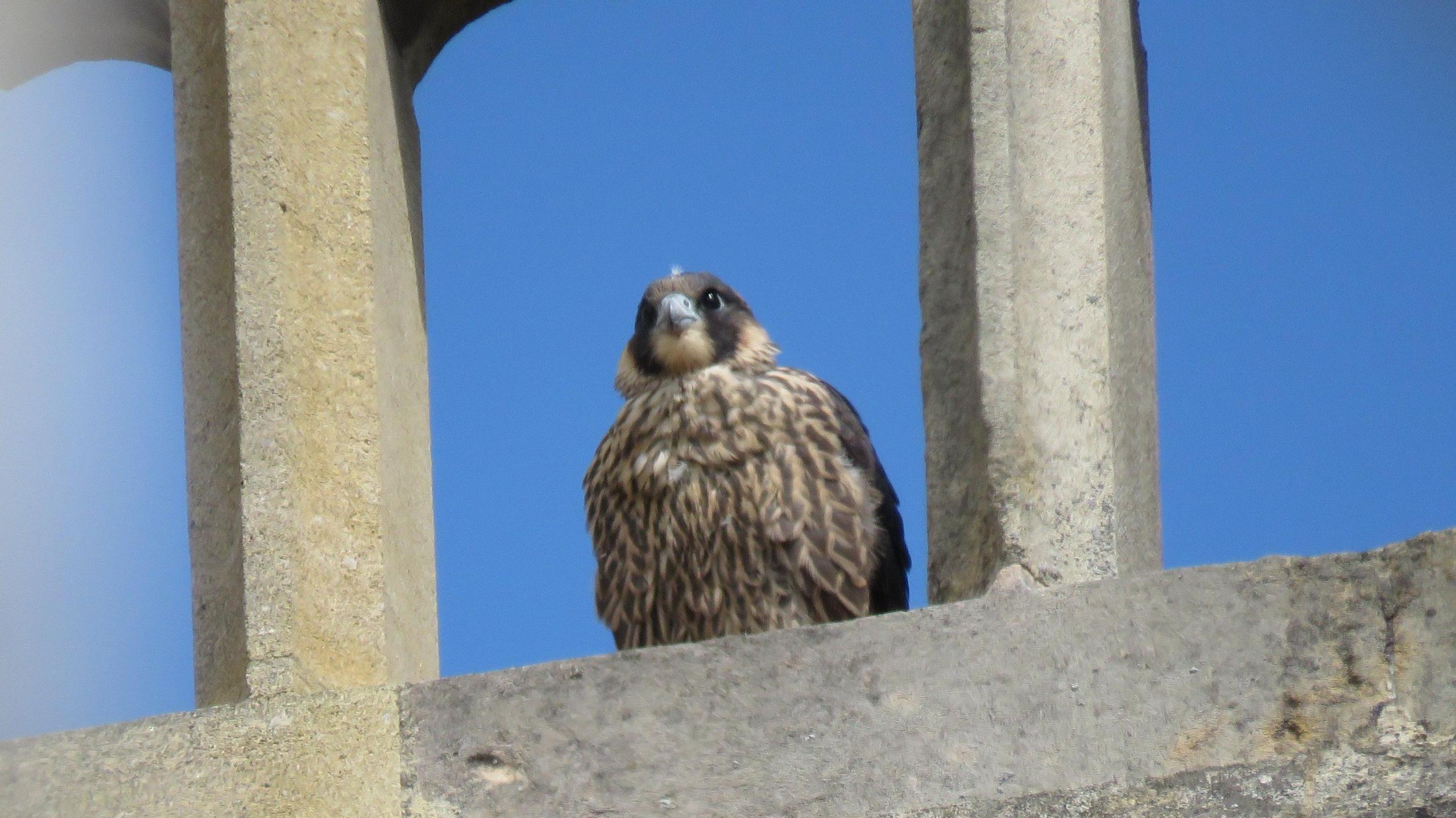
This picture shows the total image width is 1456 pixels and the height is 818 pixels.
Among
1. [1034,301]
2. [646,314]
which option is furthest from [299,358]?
[646,314]

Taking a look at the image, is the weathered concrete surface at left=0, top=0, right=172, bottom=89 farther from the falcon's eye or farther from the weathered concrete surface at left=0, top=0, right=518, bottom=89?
the falcon's eye

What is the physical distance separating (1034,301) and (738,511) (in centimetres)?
130

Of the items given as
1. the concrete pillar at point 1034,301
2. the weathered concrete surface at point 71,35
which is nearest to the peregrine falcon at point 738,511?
the concrete pillar at point 1034,301

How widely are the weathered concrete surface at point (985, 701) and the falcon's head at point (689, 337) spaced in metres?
1.87

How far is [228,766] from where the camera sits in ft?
9.96

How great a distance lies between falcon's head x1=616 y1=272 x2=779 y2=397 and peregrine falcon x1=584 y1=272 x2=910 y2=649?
3 cm

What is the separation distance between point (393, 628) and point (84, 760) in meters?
0.48

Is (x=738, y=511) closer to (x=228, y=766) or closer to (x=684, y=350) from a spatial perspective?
(x=684, y=350)

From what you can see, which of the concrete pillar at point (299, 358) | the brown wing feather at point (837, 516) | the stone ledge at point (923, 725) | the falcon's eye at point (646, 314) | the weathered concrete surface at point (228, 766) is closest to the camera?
the stone ledge at point (923, 725)

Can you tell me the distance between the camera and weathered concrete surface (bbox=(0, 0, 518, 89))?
13.1ft

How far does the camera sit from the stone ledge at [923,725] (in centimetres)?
271

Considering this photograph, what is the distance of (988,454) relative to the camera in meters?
3.10

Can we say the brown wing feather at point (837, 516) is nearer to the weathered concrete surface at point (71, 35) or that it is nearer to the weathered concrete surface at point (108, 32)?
the weathered concrete surface at point (108, 32)

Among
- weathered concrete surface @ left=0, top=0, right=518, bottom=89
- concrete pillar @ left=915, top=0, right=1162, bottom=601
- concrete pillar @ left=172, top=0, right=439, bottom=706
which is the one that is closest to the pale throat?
weathered concrete surface @ left=0, top=0, right=518, bottom=89
